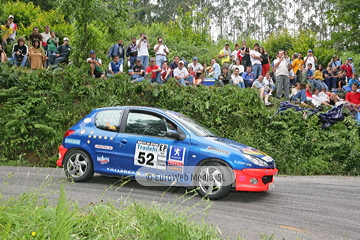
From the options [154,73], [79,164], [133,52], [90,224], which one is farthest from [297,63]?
[90,224]

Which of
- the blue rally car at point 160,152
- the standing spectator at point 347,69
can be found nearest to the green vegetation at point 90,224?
the blue rally car at point 160,152

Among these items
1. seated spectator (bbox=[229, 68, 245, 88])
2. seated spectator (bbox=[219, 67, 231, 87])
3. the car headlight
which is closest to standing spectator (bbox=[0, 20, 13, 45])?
seated spectator (bbox=[219, 67, 231, 87])

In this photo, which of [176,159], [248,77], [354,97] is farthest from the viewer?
[248,77]

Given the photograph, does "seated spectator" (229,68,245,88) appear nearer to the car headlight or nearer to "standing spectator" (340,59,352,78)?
"standing spectator" (340,59,352,78)

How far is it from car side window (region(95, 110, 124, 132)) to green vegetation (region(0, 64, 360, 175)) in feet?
15.4

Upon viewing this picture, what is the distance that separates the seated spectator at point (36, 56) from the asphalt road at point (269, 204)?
7.84 m

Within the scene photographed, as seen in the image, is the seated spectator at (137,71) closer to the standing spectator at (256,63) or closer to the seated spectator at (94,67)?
the seated spectator at (94,67)

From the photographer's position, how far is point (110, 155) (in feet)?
27.3

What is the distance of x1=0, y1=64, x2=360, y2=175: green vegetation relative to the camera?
42.0 feet

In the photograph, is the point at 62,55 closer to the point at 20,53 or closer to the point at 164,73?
the point at 20,53

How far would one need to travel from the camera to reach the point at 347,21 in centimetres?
1988

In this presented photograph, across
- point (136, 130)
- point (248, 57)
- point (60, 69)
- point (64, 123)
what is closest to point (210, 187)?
point (136, 130)

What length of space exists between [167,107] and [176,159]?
6885mm

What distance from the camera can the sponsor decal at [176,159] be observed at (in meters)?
7.66
